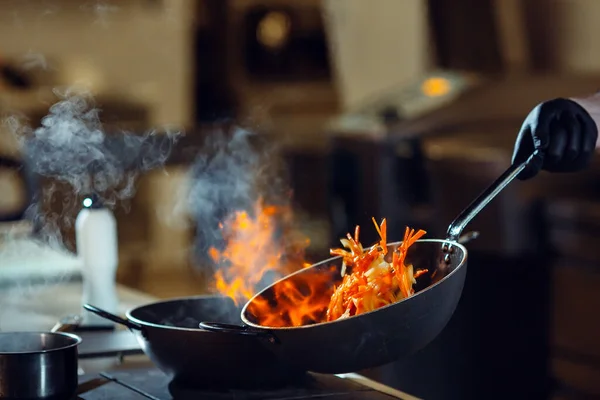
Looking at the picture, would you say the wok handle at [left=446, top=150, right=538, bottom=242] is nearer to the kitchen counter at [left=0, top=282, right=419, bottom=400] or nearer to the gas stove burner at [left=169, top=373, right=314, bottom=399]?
the gas stove burner at [left=169, top=373, right=314, bottom=399]

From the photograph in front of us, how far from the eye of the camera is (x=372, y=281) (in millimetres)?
1210

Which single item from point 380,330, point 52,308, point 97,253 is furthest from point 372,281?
point 52,308

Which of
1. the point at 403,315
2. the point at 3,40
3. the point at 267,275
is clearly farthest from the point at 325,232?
the point at 403,315

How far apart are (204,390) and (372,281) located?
0.28 meters

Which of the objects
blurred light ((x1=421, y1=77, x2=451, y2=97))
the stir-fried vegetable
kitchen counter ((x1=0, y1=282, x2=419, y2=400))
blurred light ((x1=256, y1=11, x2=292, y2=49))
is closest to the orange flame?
kitchen counter ((x1=0, y1=282, x2=419, y2=400))

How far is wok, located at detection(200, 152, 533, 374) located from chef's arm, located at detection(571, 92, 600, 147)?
0.43 metres

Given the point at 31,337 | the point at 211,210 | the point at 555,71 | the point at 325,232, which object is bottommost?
the point at 325,232

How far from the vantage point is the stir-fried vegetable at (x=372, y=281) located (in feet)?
3.91

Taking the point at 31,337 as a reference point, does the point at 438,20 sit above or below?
above

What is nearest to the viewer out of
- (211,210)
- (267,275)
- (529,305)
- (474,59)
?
(267,275)

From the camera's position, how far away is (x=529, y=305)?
301 centimetres

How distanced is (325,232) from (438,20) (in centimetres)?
200

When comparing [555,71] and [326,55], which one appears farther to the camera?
[326,55]

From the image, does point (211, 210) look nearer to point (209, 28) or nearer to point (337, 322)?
point (337, 322)
